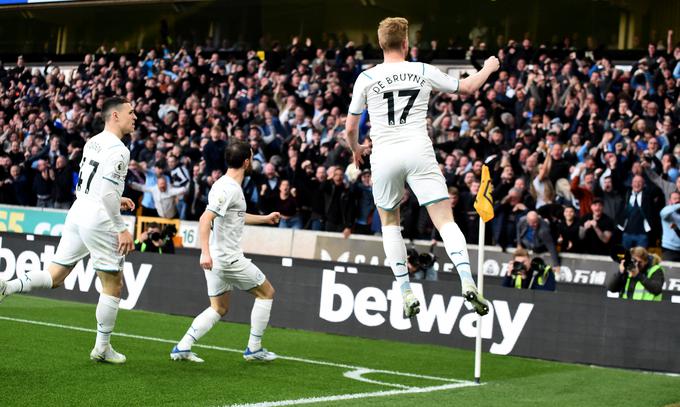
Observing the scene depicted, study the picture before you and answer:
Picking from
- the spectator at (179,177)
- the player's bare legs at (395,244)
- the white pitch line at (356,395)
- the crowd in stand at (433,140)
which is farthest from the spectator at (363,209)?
the player's bare legs at (395,244)

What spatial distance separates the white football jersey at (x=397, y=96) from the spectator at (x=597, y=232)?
9251mm

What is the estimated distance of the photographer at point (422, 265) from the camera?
585 inches

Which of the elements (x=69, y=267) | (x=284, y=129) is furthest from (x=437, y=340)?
(x=284, y=129)

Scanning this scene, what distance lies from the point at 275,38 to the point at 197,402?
2510 centimetres

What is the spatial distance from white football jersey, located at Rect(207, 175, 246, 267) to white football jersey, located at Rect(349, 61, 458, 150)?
124 inches

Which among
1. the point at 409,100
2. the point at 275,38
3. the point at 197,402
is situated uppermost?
the point at 275,38

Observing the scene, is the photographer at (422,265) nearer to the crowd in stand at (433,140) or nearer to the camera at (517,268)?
the camera at (517,268)

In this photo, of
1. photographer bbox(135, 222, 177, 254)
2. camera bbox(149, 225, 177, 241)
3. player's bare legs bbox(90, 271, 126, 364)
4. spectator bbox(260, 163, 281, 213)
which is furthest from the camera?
spectator bbox(260, 163, 281, 213)

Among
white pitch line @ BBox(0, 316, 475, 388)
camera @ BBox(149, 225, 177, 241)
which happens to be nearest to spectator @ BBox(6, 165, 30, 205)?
camera @ BBox(149, 225, 177, 241)

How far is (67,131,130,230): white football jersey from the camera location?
9.93m

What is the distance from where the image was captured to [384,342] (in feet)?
46.7

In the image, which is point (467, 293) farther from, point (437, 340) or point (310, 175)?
point (310, 175)

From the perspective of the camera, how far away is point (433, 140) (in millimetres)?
20531

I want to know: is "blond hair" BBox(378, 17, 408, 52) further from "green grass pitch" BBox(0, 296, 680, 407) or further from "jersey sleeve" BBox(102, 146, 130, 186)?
"jersey sleeve" BBox(102, 146, 130, 186)
